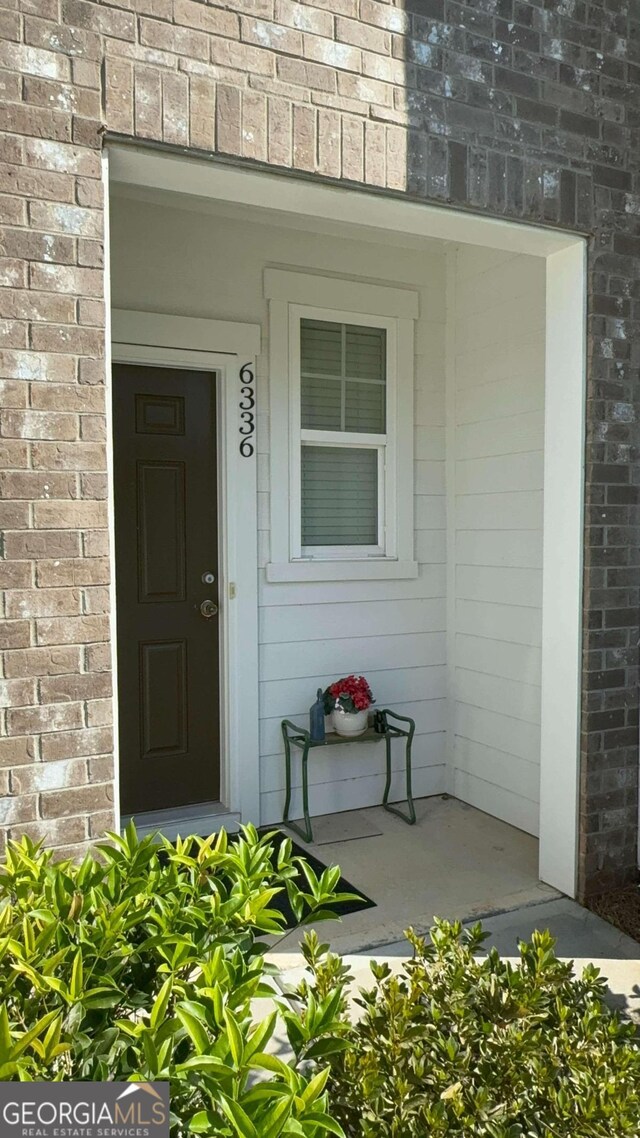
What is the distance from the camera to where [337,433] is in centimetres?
388

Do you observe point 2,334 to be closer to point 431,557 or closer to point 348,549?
point 348,549

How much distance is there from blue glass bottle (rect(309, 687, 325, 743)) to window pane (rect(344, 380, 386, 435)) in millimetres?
1336

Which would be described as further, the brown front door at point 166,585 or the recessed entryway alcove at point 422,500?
the brown front door at point 166,585

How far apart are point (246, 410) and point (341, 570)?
2.84 feet

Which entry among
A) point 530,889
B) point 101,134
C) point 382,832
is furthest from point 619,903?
point 101,134

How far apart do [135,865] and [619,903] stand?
2089 millimetres

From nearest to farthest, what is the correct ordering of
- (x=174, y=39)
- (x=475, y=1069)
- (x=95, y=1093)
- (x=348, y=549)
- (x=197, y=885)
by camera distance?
(x=95, y=1093) → (x=475, y=1069) → (x=197, y=885) → (x=174, y=39) → (x=348, y=549)

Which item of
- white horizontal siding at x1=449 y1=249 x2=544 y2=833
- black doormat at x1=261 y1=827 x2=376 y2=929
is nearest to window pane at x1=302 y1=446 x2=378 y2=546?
white horizontal siding at x1=449 y1=249 x2=544 y2=833

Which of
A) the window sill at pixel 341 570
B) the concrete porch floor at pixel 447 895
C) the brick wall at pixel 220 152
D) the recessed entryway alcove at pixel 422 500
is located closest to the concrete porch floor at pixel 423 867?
the concrete porch floor at pixel 447 895

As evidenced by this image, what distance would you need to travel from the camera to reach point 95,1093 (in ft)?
3.48

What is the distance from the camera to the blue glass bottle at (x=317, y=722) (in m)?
3.65

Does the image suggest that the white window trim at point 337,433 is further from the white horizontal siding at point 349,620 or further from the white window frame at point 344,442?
the white horizontal siding at point 349,620

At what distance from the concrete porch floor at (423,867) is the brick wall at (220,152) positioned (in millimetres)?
390

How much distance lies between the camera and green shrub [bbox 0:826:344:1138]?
3.42 feet
